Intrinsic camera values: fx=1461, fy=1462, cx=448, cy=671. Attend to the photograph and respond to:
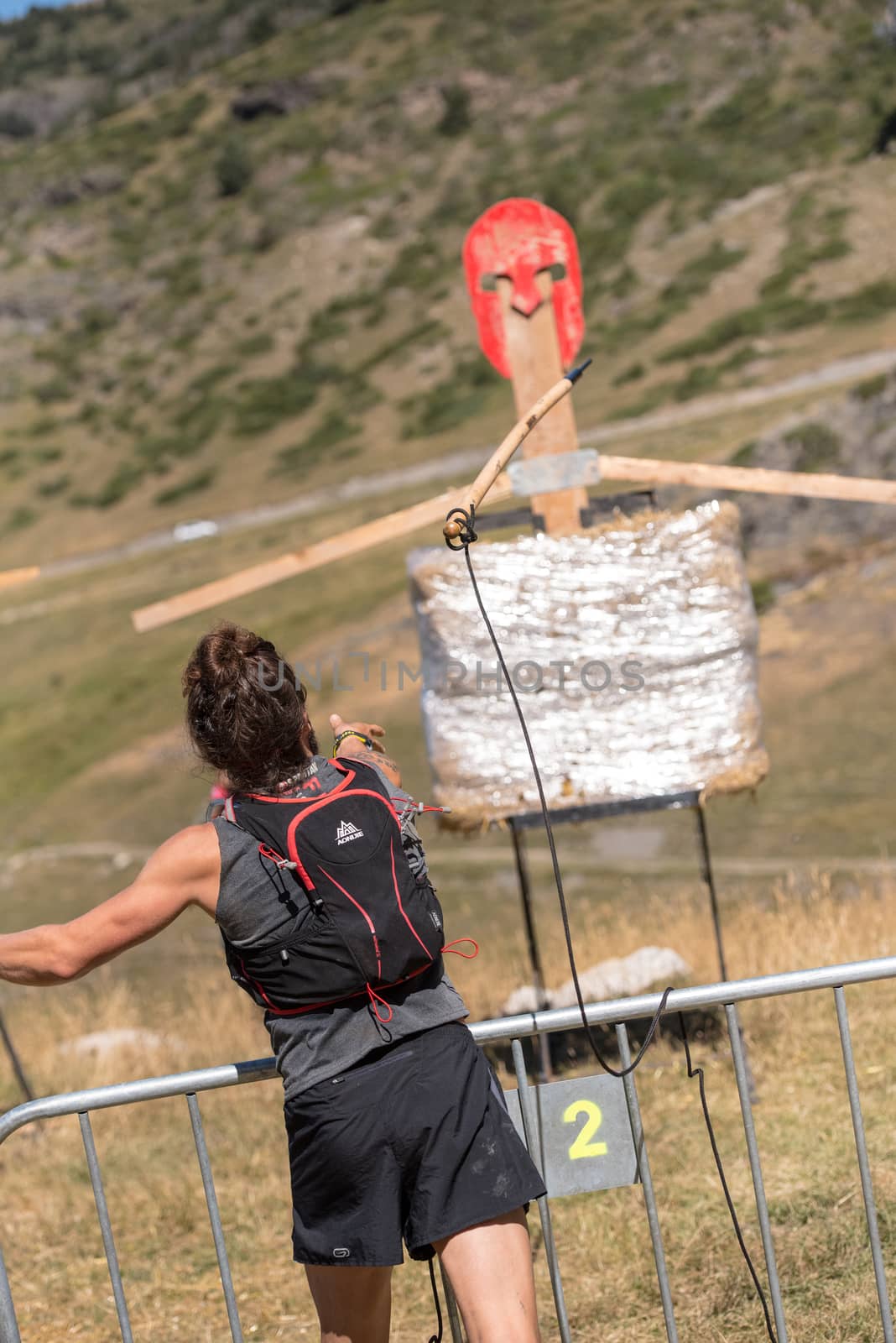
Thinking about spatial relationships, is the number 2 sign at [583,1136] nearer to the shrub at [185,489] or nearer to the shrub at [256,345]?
the shrub at [185,489]

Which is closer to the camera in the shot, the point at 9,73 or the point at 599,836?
the point at 599,836

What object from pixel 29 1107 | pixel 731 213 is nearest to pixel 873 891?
pixel 29 1107

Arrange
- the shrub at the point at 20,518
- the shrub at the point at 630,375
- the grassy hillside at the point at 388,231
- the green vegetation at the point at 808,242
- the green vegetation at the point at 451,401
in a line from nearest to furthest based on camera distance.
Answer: the shrub at the point at 630,375
the green vegetation at the point at 808,242
the green vegetation at the point at 451,401
the grassy hillside at the point at 388,231
the shrub at the point at 20,518

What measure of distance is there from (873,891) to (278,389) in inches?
1422

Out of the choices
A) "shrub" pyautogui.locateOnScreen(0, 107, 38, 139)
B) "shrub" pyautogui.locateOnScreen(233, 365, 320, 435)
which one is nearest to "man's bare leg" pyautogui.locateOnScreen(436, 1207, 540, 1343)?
"shrub" pyautogui.locateOnScreen(233, 365, 320, 435)

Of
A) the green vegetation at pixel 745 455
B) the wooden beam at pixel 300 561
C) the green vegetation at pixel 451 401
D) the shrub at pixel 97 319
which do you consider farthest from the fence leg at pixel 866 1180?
the shrub at pixel 97 319

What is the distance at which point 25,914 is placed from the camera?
Answer: 13.3 meters

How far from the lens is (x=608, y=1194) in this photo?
4.47 meters

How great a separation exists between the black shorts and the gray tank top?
0.09 feet

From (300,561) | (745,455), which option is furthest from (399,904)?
(745,455)

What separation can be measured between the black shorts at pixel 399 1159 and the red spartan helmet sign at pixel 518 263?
3.17m

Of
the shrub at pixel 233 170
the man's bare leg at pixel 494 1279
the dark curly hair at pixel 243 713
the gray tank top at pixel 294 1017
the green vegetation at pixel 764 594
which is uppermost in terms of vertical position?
the shrub at pixel 233 170

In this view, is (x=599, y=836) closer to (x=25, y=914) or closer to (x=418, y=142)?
(x=25, y=914)

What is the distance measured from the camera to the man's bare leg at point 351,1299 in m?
2.36
